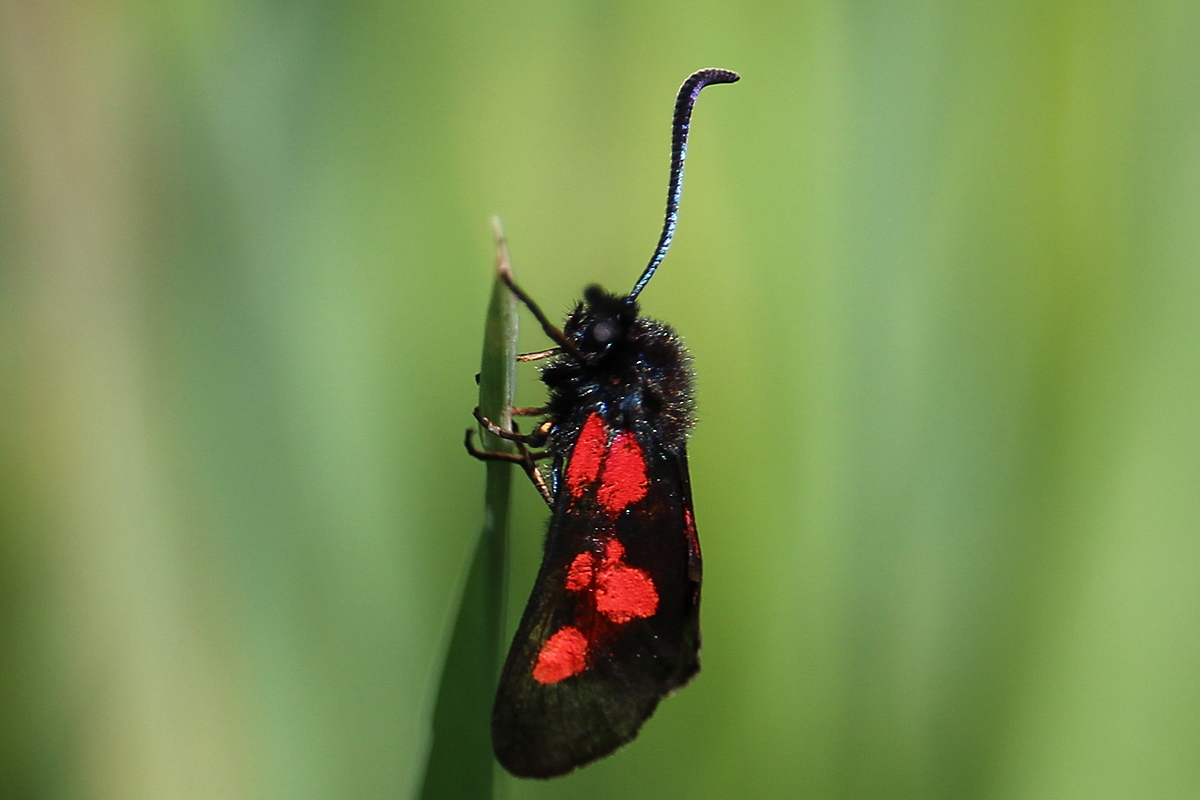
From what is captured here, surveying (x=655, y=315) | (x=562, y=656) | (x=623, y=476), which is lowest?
(x=562, y=656)

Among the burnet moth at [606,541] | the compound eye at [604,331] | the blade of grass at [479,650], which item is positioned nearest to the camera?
the blade of grass at [479,650]

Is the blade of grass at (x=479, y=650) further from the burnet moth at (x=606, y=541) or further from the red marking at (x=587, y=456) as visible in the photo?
the red marking at (x=587, y=456)

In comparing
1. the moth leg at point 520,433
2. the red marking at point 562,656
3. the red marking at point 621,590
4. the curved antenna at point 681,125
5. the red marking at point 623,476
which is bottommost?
the red marking at point 562,656

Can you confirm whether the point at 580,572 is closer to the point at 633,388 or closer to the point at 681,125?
the point at 633,388

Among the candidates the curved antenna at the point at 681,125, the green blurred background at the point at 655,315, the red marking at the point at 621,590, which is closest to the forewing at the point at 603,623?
the red marking at the point at 621,590

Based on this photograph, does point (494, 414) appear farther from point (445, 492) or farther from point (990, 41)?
point (990, 41)

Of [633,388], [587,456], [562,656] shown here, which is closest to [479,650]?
[562,656]
